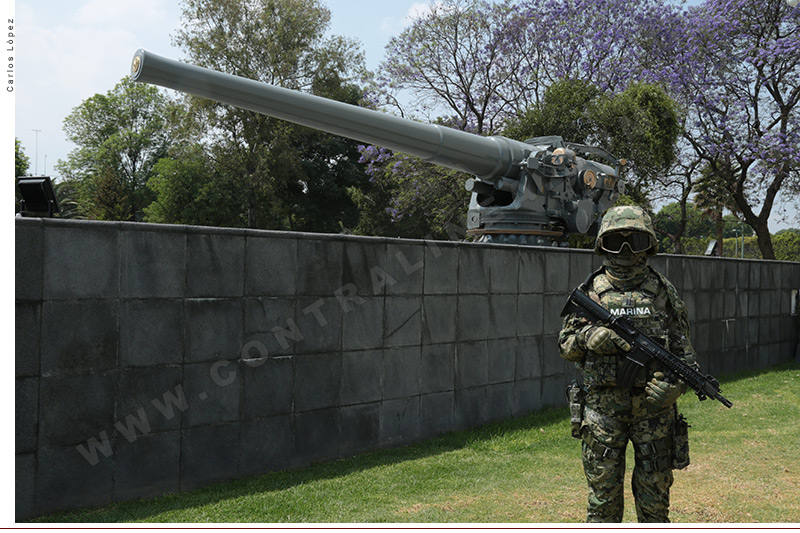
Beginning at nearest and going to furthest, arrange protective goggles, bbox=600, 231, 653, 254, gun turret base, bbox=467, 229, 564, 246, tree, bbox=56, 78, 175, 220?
protective goggles, bbox=600, 231, 653, 254
gun turret base, bbox=467, 229, 564, 246
tree, bbox=56, 78, 175, 220

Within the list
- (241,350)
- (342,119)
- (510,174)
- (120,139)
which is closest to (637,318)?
(241,350)

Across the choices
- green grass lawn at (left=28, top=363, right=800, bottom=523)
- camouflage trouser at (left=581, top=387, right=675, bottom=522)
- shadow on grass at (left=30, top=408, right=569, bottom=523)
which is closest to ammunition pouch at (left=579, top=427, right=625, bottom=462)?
camouflage trouser at (left=581, top=387, right=675, bottom=522)

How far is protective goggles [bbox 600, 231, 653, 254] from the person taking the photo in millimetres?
3971

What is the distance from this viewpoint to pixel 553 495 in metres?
5.30

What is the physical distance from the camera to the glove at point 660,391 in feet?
12.3

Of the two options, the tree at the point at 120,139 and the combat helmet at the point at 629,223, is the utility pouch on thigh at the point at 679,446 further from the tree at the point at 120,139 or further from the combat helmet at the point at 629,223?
the tree at the point at 120,139

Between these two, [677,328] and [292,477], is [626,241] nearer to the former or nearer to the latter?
[677,328]

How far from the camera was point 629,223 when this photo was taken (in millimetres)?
3951

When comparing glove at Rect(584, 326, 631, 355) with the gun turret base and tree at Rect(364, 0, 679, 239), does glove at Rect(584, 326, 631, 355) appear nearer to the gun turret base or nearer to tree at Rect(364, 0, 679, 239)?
the gun turret base

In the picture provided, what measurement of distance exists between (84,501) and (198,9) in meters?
30.0

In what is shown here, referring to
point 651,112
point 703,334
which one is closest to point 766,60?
point 651,112

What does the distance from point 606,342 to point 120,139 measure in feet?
145

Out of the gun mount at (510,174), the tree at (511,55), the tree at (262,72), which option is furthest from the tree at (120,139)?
the gun mount at (510,174)

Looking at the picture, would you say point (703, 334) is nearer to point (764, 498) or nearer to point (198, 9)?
point (764, 498)
